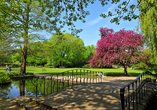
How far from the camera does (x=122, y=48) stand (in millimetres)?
14523

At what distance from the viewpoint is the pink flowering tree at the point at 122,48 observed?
46.2 ft

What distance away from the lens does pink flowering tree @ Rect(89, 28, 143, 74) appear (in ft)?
46.2

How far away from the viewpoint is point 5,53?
14250mm

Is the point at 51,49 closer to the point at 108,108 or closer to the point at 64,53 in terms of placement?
Answer: the point at 108,108

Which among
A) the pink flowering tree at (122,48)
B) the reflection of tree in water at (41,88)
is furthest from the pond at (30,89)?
the pink flowering tree at (122,48)

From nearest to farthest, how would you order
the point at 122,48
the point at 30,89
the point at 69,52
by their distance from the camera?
the point at 30,89 → the point at 122,48 → the point at 69,52

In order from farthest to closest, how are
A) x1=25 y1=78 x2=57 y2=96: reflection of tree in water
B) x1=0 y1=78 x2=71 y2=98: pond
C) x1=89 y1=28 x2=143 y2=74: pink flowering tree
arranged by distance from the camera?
x1=89 y1=28 x2=143 y2=74: pink flowering tree, x1=0 y1=78 x2=71 y2=98: pond, x1=25 y1=78 x2=57 y2=96: reflection of tree in water

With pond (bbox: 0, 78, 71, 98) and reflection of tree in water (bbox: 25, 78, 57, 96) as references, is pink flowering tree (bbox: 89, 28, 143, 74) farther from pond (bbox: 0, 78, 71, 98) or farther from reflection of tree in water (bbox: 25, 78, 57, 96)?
reflection of tree in water (bbox: 25, 78, 57, 96)

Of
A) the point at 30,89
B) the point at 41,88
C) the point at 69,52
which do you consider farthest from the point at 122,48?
the point at 69,52

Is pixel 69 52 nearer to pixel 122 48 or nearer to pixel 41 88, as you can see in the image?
pixel 122 48

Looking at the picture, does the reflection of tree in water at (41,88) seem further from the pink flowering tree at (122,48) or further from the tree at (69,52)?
the tree at (69,52)

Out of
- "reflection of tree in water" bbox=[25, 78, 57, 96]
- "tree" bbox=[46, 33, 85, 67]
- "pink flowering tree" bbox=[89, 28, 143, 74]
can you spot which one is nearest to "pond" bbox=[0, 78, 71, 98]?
"reflection of tree in water" bbox=[25, 78, 57, 96]

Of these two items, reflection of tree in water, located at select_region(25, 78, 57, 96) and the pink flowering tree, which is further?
the pink flowering tree

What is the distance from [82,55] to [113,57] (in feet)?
120
